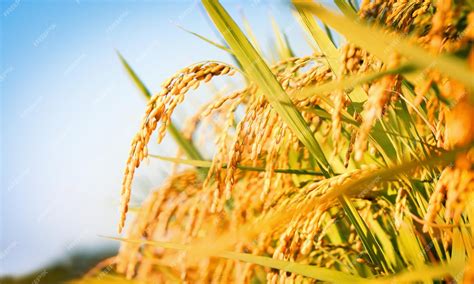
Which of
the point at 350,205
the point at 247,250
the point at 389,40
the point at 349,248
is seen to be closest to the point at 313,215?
the point at 350,205

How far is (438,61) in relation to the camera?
587 millimetres

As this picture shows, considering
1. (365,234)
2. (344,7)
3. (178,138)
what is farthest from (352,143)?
(178,138)

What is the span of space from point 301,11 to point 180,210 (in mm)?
905

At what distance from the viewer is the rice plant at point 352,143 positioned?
0.63 meters

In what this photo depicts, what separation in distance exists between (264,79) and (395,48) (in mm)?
541

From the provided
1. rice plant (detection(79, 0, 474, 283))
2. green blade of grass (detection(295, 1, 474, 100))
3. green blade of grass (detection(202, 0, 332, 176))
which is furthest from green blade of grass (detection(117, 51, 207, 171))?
green blade of grass (detection(295, 1, 474, 100))

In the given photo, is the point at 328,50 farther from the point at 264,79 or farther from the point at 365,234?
the point at 365,234

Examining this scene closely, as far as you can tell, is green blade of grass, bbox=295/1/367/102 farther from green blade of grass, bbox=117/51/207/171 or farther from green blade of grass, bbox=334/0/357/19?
green blade of grass, bbox=117/51/207/171

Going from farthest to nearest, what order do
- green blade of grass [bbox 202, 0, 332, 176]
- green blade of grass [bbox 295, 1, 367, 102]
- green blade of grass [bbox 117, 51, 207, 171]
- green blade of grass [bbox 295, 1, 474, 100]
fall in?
green blade of grass [bbox 117, 51, 207, 171] → green blade of grass [bbox 295, 1, 367, 102] → green blade of grass [bbox 202, 0, 332, 176] → green blade of grass [bbox 295, 1, 474, 100]

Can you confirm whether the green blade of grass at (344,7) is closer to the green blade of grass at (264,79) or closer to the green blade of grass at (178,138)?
the green blade of grass at (264,79)

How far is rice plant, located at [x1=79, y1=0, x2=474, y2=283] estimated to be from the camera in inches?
24.6

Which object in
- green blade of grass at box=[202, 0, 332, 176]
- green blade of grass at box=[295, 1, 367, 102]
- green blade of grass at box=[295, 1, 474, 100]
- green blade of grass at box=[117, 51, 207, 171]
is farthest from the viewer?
green blade of grass at box=[117, 51, 207, 171]

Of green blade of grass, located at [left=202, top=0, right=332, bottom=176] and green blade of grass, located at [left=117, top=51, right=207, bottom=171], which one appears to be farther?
green blade of grass, located at [left=117, top=51, right=207, bottom=171]

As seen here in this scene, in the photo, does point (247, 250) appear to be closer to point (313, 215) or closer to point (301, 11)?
point (313, 215)
